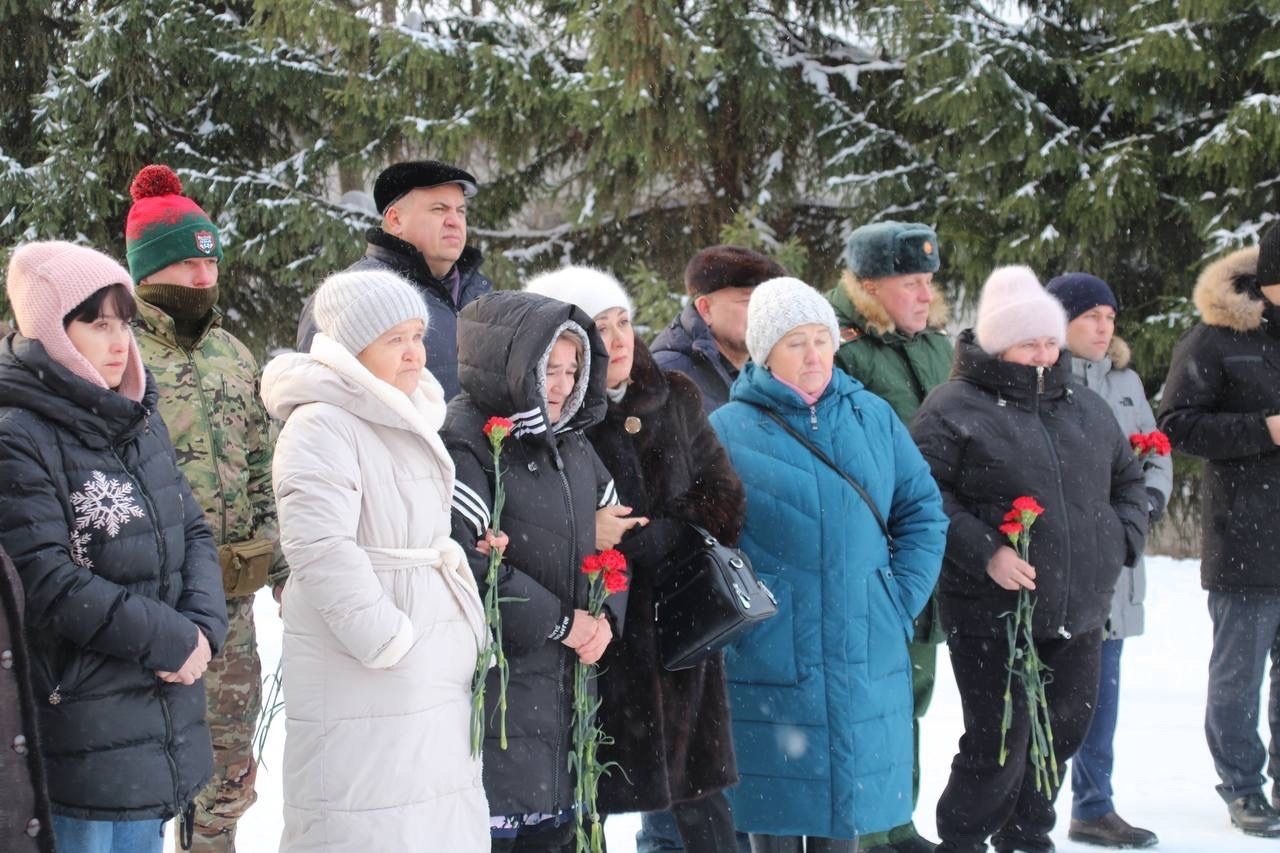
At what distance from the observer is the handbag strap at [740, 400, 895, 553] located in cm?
424

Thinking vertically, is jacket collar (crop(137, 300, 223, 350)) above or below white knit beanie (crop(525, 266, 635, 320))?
below

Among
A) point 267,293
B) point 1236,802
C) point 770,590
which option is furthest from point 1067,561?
point 267,293

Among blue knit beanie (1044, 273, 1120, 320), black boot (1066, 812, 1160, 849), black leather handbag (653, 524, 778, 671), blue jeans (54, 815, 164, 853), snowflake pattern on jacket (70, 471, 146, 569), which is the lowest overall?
black boot (1066, 812, 1160, 849)

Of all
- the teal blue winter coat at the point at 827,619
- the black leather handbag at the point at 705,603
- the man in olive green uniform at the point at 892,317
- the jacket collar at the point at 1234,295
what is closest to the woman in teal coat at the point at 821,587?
the teal blue winter coat at the point at 827,619

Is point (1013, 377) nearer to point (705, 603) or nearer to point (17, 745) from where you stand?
point (705, 603)

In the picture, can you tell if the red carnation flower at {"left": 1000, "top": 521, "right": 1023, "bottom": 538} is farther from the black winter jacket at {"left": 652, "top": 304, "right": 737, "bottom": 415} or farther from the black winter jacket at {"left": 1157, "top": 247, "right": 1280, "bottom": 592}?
the black winter jacket at {"left": 1157, "top": 247, "right": 1280, "bottom": 592}

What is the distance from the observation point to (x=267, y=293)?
43.4ft

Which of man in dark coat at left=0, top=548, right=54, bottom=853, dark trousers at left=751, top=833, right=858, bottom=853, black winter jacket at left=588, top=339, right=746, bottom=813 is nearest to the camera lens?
man in dark coat at left=0, top=548, right=54, bottom=853

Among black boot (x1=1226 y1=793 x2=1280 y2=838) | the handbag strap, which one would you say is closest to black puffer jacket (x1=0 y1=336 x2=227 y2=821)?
the handbag strap

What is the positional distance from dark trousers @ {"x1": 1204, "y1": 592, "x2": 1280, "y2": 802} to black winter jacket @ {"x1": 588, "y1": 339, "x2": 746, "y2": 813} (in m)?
2.48

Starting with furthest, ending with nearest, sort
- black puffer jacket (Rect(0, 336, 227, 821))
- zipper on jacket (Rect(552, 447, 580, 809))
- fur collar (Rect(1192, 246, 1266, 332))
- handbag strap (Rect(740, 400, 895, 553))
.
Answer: fur collar (Rect(1192, 246, 1266, 332)) → handbag strap (Rect(740, 400, 895, 553)) → zipper on jacket (Rect(552, 447, 580, 809)) → black puffer jacket (Rect(0, 336, 227, 821))

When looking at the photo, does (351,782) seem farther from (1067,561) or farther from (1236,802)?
(1236,802)

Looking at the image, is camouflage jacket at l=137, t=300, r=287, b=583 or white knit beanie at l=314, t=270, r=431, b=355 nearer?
white knit beanie at l=314, t=270, r=431, b=355

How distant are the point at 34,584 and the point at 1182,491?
9795 mm
